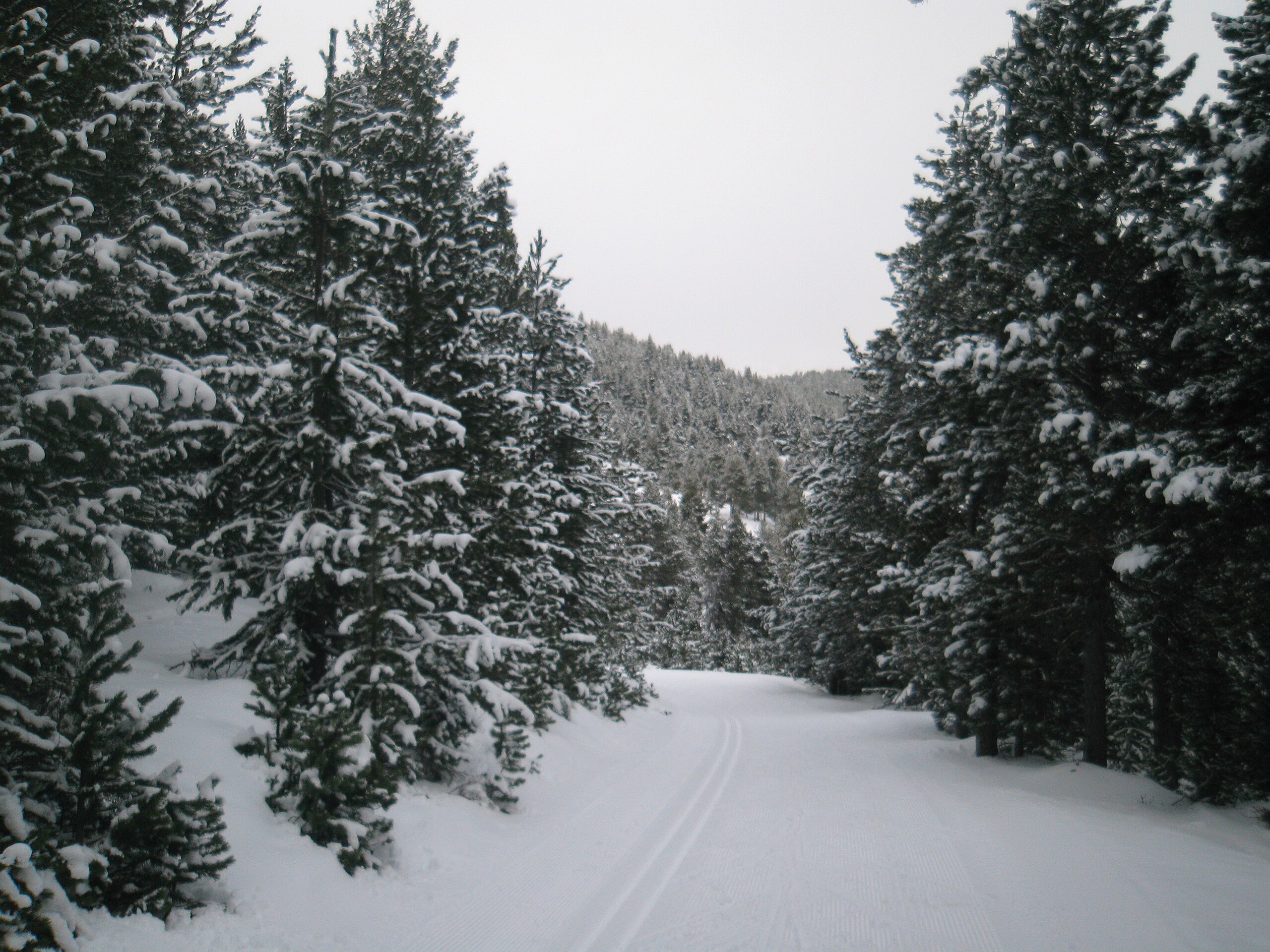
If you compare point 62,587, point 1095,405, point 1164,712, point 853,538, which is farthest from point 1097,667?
point 62,587

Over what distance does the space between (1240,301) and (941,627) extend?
8496 mm

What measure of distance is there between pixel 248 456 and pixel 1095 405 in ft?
44.0

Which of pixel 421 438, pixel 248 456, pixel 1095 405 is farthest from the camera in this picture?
pixel 1095 405

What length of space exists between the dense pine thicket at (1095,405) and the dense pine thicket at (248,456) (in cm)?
898

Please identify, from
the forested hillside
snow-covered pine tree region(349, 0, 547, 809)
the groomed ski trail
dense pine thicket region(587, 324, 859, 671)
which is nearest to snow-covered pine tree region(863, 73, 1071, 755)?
the groomed ski trail

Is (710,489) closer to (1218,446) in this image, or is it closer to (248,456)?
(1218,446)

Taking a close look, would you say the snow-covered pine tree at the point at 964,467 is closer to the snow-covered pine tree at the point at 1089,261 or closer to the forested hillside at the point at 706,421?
the snow-covered pine tree at the point at 1089,261

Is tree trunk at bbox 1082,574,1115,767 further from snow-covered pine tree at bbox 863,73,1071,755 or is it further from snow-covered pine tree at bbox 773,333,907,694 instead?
snow-covered pine tree at bbox 773,333,907,694

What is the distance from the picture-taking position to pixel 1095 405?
11594 mm

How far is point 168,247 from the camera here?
11211 millimetres

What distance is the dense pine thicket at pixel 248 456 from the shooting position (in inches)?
207

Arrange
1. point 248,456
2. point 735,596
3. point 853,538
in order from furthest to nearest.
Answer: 1. point 735,596
2. point 853,538
3. point 248,456

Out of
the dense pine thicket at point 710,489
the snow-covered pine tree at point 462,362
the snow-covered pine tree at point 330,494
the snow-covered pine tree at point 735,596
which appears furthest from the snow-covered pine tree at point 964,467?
the snow-covered pine tree at point 735,596

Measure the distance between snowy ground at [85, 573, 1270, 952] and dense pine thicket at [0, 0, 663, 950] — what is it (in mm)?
501
